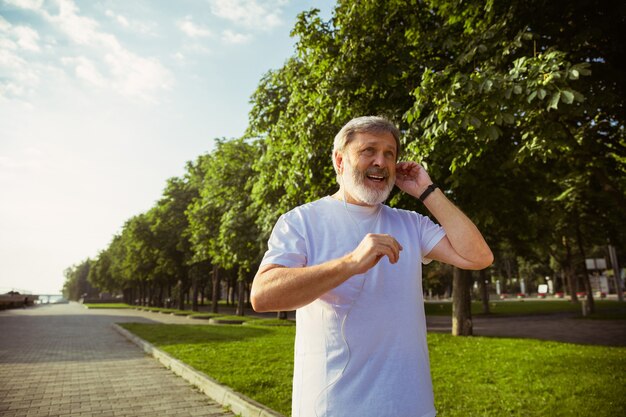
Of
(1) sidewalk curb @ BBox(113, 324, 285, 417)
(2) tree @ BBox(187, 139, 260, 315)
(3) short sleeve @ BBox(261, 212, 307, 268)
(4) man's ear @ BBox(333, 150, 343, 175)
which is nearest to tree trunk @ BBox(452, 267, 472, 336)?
(2) tree @ BBox(187, 139, 260, 315)

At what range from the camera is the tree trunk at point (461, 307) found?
586 inches

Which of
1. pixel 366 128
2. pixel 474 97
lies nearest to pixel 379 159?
pixel 366 128

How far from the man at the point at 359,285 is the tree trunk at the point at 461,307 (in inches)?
539

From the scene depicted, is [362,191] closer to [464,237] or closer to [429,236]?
[429,236]

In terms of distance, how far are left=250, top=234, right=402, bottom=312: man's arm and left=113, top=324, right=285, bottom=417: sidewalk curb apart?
4.14 m

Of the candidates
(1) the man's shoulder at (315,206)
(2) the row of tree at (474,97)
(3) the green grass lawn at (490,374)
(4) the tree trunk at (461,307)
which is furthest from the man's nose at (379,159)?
(4) the tree trunk at (461,307)

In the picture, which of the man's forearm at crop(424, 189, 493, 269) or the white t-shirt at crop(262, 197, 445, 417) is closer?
the white t-shirt at crop(262, 197, 445, 417)

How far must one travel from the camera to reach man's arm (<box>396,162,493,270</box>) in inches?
85.8

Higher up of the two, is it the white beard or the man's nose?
the man's nose

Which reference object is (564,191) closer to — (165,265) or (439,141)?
(439,141)

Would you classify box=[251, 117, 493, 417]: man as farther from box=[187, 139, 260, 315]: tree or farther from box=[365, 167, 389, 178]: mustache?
box=[187, 139, 260, 315]: tree

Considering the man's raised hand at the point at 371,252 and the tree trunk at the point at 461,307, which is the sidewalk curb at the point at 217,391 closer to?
the man's raised hand at the point at 371,252

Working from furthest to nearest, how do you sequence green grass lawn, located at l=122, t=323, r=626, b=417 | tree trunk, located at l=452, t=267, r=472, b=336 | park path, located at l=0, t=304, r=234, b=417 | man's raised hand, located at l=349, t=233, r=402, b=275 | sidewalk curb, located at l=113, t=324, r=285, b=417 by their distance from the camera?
tree trunk, located at l=452, t=267, r=472, b=336 → park path, located at l=0, t=304, r=234, b=417 → green grass lawn, located at l=122, t=323, r=626, b=417 → sidewalk curb, located at l=113, t=324, r=285, b=417 → man's raised hand, located at l=349, t=233, r=402, b=275

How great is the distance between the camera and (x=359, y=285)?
1.85m
